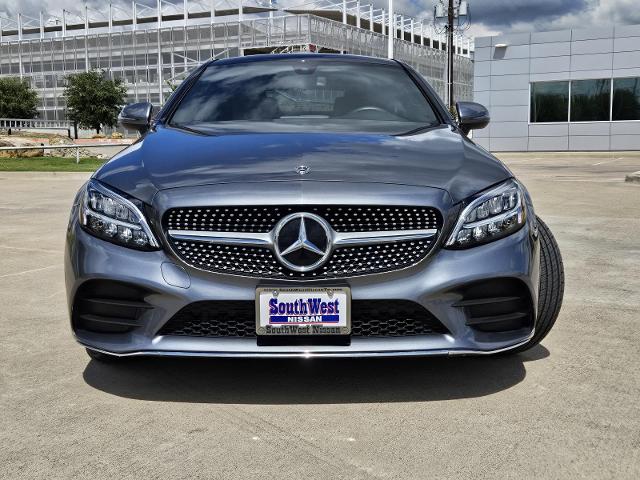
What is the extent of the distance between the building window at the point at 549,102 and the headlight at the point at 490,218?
113 feet

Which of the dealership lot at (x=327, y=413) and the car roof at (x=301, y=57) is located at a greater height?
the car roof at (x=301, y=57)

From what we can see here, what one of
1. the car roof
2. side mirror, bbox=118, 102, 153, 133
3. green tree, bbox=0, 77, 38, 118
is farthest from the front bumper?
green tree, bbox=0, 77, 38, 118

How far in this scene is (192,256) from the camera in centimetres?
296

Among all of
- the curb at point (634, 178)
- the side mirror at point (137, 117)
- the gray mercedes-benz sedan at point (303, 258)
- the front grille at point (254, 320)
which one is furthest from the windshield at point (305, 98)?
the curb at point (634, 178)

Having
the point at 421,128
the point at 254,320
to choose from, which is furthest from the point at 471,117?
the point at 254,320

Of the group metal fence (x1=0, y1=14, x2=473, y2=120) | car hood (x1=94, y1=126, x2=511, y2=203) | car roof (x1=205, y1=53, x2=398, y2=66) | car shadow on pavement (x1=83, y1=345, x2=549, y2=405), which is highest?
metal fence (x1=0, y1=14, x2=473, y2=120)

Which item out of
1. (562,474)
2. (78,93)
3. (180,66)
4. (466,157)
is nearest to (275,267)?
(466,157)

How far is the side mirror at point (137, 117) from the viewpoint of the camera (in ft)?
14.3

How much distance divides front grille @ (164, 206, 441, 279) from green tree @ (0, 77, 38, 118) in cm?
7327

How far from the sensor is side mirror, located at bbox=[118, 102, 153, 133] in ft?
14.3

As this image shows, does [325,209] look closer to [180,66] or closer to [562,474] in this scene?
[562,474]

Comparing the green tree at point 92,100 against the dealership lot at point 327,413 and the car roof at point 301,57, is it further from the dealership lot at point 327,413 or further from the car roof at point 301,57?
the dealership lot at point 327,413

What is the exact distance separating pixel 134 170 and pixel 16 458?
1.19 metres

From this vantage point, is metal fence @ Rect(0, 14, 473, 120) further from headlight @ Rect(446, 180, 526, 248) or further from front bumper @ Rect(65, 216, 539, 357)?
front bumper @ Rect(65, 216, 539, 357)
